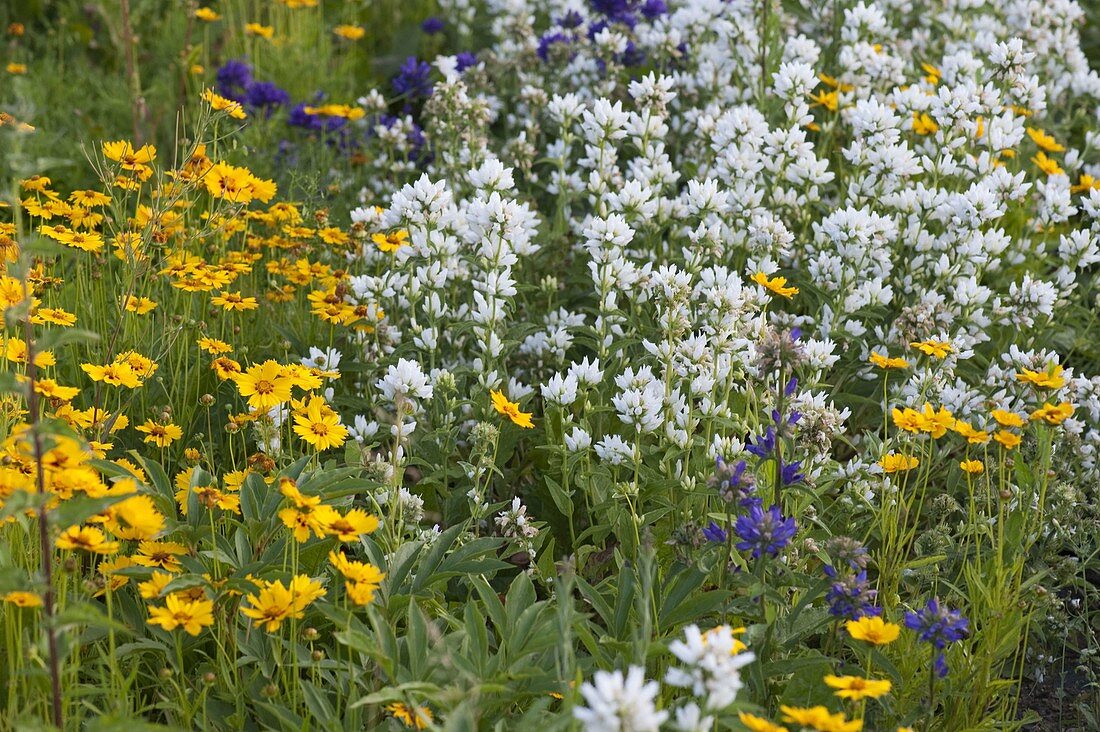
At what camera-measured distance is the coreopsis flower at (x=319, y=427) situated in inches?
105

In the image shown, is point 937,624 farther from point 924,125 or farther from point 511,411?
point 924,125

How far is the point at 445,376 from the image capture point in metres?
3.00

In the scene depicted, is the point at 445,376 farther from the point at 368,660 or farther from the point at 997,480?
the point at 997,480

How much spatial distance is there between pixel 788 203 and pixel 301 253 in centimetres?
155

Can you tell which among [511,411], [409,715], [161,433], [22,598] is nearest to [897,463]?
[511,411]

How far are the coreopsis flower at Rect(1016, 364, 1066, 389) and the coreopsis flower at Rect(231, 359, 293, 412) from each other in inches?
67.2

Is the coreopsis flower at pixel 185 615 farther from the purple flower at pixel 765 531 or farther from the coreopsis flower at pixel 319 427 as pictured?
the purple flower at pixel 765 531

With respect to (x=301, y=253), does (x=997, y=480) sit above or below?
below

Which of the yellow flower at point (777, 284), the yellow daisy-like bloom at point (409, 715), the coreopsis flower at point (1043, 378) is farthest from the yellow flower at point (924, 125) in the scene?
the yellow daisy-like bloom at point (409, 715)

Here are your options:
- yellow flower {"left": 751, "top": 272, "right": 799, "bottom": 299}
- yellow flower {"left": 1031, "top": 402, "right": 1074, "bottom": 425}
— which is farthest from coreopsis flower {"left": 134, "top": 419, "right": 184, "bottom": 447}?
yellow flower {"left": 1031, "top": 402, "right": 1074, "bottom": 425}

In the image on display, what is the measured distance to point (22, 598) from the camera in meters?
2.15

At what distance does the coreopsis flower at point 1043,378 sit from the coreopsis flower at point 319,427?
159cm

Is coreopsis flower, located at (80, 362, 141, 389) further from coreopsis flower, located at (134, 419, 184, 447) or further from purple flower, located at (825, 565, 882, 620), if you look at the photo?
purple flower, located at (825, 565, 882, 620)

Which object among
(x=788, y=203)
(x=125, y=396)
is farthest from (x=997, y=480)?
(x=125, y=396)
